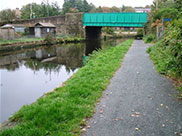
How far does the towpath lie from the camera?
3.95m

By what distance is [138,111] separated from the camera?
4852mm

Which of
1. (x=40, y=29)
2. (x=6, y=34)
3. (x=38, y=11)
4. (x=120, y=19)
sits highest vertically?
(x=38, y=11)

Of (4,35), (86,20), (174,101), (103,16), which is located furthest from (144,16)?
(174,101)

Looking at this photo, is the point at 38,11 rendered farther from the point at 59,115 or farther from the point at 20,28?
the point at 59,115

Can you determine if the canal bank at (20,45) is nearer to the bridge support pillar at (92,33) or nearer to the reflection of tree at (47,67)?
the reflection of tree at (47,67)

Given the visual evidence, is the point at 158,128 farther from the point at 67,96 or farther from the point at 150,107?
the point at 67,96

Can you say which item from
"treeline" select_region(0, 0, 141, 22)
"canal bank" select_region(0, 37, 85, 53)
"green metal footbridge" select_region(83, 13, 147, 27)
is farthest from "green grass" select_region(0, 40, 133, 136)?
"treeline" select_region(0, 0, 141, 22)

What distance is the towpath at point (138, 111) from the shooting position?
395 centimetres

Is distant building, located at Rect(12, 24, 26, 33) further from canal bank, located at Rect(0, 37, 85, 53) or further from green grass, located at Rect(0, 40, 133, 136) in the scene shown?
green grass, located at Rect(0, 40, 133, 136)

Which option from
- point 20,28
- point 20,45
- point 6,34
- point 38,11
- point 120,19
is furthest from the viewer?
point 38,11

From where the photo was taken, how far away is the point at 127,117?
14.8 ft

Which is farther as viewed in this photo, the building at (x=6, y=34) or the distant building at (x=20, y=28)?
the distant building at (x=20, y=28)

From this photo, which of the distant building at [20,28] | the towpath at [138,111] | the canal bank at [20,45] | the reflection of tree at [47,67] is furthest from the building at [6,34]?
the towpath at [138,111]

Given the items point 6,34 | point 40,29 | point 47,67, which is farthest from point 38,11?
point 47,67
